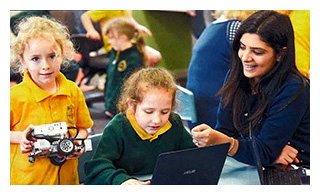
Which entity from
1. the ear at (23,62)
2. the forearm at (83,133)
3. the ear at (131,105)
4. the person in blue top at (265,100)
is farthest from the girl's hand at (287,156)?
the ear at (23,62)

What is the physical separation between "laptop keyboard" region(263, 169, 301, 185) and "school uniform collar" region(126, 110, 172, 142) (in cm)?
41

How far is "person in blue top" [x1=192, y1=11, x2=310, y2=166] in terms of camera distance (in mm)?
1644

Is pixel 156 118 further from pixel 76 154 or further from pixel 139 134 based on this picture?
pixel 76 154

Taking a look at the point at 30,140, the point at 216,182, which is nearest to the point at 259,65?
the point at 216,182

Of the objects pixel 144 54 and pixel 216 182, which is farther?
pixel 144 54

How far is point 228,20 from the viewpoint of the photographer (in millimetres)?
1746

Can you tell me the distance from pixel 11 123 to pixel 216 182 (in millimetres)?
747

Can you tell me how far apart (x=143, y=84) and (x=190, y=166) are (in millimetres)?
325

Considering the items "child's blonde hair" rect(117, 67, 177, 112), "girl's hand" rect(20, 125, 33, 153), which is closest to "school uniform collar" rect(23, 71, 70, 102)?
"girl's hand" rect(20, 125, 33, 153)

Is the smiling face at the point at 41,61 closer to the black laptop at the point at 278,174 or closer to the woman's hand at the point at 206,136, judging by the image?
the woman's hand at the point at 206,136

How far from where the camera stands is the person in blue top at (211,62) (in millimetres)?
1728

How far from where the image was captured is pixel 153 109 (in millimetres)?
1571

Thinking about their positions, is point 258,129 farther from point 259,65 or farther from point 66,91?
point 66,91

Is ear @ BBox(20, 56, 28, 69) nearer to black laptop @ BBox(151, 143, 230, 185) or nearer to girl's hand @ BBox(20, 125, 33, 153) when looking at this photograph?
girl's hand @ BBox(20, 125, 33, 153)
